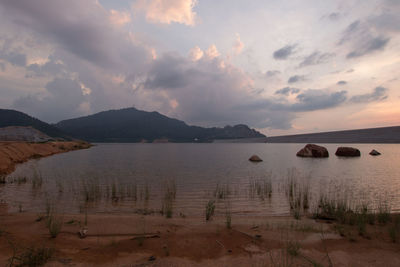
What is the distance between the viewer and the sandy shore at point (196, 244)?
5.63 metres

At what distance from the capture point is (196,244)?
6625 mm

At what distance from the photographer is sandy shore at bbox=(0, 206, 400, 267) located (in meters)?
5.63

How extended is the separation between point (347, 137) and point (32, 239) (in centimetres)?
16822

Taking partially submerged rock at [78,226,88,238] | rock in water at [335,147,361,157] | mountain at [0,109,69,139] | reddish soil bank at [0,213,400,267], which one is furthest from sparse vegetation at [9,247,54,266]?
mountain at [0,109,69,139]

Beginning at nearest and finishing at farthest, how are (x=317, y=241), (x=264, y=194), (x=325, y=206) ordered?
(x=317, y=241) → (x=325, y=206) → (x=264, y=194)

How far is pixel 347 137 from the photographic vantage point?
5605 inches

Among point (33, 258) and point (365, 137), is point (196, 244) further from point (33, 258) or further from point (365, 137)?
point (365, 137)

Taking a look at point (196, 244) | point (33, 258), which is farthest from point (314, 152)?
point (33, 258)

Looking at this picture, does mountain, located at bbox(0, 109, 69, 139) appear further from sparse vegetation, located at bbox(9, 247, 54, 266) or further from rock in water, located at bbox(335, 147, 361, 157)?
sparse vegetation, located at bbox(9, 247, 54, 266)

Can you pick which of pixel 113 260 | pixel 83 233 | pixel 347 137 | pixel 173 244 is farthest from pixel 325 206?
pixel 347 137

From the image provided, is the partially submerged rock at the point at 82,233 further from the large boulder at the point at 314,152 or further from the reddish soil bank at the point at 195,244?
the large boulder at the point at 314,152

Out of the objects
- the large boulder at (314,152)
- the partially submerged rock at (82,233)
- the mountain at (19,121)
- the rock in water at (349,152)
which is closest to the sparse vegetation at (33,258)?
the partially submerged rock at (82,233)

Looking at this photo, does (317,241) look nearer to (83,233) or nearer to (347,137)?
(83,233)

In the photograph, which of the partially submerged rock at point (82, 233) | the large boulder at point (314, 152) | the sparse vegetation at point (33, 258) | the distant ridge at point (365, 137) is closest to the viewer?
the sparse vegetation at point (33, 258)
